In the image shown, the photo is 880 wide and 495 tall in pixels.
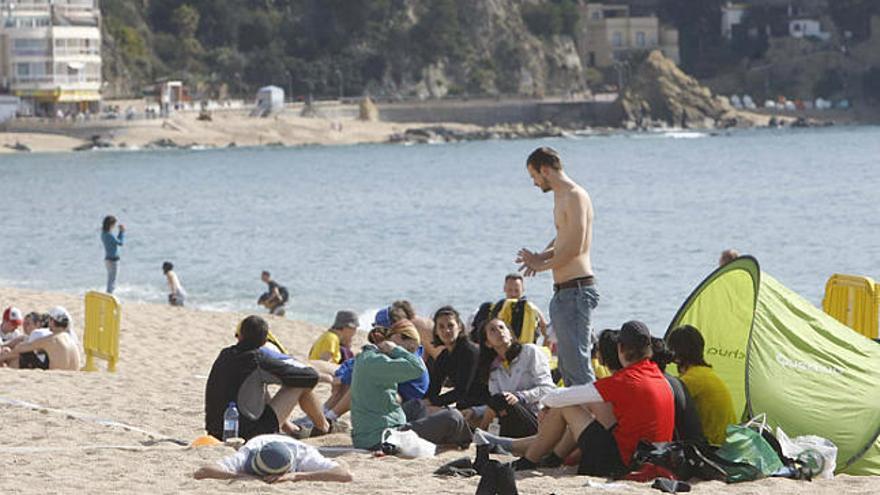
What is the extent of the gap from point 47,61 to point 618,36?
180 ft

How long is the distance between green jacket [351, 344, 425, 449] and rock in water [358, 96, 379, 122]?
106 metres

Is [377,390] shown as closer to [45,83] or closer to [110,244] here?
[110,244]

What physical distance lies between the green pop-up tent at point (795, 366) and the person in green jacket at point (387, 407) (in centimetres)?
149

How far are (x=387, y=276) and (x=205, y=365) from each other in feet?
51.3

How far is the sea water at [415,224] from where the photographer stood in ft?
95.2

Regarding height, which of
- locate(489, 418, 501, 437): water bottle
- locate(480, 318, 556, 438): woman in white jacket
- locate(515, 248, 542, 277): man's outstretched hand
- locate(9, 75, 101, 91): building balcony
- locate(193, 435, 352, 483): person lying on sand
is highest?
locate(515, 248, 542, 277): man's outstretched hand

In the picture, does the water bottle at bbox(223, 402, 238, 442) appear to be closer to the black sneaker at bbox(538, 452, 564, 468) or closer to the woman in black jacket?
the woman in black jacket

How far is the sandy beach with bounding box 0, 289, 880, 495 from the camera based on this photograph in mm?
8500

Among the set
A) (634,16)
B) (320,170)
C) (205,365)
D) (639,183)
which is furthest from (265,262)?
(634,16)

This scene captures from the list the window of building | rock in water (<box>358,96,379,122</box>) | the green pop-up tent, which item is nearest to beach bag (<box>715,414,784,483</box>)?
the green pop-up tent

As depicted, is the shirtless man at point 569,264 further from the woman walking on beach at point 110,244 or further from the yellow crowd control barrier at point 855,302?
the woman walking on beach at point 110,244

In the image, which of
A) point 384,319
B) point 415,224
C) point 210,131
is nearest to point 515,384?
point 384,319

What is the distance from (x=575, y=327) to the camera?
9547 millimetres

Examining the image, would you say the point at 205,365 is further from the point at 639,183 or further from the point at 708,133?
the point at 708,133
